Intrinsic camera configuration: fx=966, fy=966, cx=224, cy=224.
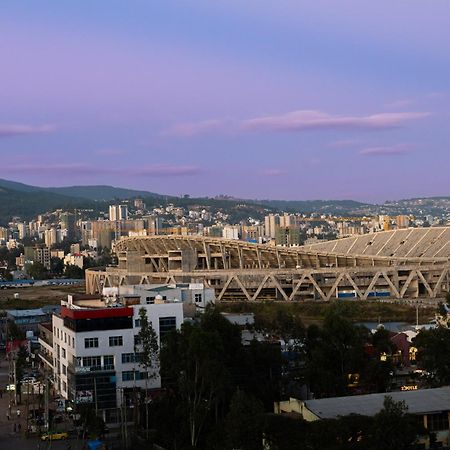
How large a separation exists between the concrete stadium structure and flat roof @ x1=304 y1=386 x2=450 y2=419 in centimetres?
5058

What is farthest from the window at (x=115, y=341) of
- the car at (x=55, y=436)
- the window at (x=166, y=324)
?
the car at (x=55, y=436)

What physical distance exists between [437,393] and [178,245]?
71.1 m

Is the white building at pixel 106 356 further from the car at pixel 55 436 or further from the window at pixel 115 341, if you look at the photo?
the car at pixel 55 436

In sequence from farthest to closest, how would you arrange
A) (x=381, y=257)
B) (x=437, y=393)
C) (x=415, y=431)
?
(x=381, y=257)
(x=437, y=393)
(x=415, y=431)

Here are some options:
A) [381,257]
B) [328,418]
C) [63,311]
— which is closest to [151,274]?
[381,257]

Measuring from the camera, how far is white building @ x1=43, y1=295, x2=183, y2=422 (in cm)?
3878

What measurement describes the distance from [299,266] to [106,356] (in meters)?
52.4

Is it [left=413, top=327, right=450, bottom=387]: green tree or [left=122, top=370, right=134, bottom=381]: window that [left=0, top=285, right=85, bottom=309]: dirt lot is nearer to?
[left=122, top=370, right=134, bottom=381]: window

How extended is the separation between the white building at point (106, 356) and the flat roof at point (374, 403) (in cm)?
923

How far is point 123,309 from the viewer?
1574 inches

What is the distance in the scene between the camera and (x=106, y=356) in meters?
39.6

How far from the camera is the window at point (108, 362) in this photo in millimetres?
39375

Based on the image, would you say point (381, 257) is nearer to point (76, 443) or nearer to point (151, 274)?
point (151, 274)

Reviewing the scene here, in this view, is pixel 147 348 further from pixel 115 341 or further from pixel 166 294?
pixel 166 294
